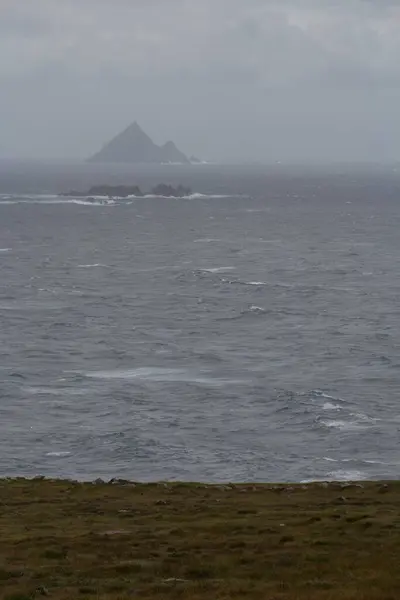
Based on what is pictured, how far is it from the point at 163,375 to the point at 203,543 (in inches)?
1705

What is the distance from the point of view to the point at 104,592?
80.0 ft

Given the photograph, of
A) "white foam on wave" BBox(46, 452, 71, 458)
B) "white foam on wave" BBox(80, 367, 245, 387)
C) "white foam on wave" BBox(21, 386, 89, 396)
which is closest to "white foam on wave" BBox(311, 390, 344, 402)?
"white foam on wave" BBox(80, 367, 245, 387)

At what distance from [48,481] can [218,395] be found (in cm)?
2680

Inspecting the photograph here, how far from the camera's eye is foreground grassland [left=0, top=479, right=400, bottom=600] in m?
24.5

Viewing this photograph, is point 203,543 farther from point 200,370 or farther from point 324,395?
point 200,370

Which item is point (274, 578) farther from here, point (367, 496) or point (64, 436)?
point (64, 436)

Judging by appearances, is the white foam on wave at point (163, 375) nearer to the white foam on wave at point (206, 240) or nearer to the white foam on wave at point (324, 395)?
the white foam on wave at point (324, 395)

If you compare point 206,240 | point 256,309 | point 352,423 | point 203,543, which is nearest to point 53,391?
point 352,423

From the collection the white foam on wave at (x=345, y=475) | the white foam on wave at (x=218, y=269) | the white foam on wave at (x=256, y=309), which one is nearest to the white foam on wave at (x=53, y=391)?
the white foam on wave at (x=345, y=475)

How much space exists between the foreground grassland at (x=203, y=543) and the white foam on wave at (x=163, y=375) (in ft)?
105

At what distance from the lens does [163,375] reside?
71938 mm

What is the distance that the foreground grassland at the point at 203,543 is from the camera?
2453cm

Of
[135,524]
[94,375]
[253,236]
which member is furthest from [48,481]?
[253,236]

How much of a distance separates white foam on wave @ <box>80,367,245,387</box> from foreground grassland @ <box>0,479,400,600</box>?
3190 centimetres
